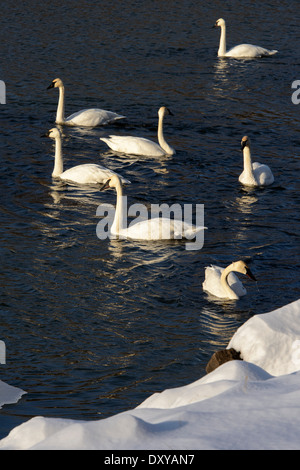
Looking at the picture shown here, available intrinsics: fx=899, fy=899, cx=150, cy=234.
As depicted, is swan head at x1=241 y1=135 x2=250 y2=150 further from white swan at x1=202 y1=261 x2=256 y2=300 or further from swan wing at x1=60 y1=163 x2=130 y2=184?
white swan at x1=202 y1=261 x2=256 y2=300

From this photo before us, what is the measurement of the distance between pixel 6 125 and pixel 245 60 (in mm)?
10776

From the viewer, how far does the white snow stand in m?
5.70

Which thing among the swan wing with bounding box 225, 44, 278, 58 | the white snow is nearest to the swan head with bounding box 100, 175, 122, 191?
the white snow

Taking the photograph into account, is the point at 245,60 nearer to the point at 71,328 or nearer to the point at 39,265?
the point at 39,265

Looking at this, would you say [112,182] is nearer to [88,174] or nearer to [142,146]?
[88,174]

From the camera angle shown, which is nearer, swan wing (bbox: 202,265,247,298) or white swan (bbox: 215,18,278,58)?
swan wing (bbox: 202,265,247,298)

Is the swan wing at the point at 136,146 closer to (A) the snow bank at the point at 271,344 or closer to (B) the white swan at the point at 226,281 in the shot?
(B) the white swan at the point at 226,281

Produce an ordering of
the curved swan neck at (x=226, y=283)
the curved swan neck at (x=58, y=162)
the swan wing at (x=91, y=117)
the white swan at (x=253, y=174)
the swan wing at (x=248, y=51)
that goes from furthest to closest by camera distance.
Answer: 1. the swan wing at (x=248, y=51)
2. the swan wing at (x=91, y=117)
3. the curved swan neck at (x=58, y=162)
4. the white swan at (x=253, y=174)
5. the curved swan neck at (x=226, y=283)

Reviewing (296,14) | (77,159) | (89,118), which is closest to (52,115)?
(89,118)

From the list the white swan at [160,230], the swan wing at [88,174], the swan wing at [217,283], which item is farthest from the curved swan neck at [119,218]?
the swan wing at [217,283]

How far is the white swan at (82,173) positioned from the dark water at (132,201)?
310mm

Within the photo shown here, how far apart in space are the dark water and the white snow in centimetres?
297

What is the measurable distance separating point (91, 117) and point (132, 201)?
216 inches

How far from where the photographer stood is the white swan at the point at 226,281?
1370 cm
